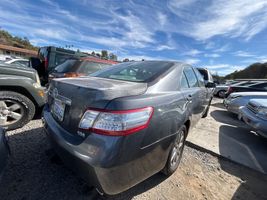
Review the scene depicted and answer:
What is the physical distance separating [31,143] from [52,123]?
135 cm

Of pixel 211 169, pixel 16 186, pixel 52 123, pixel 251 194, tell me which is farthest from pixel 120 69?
pixel 251 194

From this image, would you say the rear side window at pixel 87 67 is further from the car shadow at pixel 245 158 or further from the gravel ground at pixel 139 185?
the car shadow at pixel 245 158

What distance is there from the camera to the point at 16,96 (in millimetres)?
3240

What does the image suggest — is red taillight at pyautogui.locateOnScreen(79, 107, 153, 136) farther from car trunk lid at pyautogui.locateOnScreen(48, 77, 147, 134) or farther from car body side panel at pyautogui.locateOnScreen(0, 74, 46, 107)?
car body side panel at pyautogui.locateOnScreen(0, 74, 46, 107)

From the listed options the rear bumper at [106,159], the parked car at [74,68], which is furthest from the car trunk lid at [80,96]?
the parked car at [74,68]

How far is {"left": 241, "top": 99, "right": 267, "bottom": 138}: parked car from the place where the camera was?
3419mm

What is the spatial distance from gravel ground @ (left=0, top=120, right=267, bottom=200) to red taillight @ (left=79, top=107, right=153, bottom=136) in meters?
1.00

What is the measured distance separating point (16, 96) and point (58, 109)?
201 cm

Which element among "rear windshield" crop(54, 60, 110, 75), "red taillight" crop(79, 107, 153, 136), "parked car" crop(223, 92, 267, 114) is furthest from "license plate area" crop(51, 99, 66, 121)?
"parked car" crop(223, 92, 267, 114)

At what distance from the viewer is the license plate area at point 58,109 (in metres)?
1.76

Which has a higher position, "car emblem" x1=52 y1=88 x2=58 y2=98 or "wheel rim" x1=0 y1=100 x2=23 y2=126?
"car emblem" x1=52 y1=88 x2=58 y2=98

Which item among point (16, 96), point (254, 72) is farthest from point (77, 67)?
point (254, 72)

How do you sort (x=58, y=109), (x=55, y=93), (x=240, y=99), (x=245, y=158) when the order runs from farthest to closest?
(x=240, y=99) < (x=245, y=158) < (x=55, y=93) < (x=58, y=109)

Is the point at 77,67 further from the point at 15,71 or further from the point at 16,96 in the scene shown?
the point at 16,96
